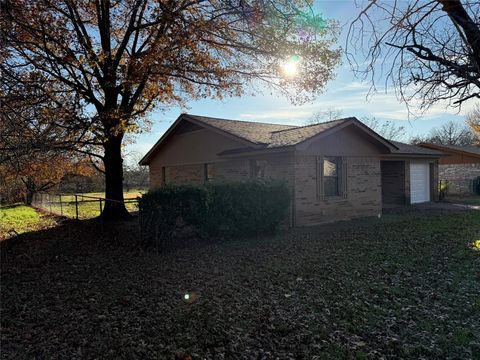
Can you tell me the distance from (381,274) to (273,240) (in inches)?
145

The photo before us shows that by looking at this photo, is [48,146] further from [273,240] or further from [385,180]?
[385,180]

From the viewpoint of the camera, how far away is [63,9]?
11.2m

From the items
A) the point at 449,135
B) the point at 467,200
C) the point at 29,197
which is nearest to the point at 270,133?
the point at 467,200

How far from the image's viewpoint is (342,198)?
13.7 meters

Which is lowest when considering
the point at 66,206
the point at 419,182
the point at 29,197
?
the point at 66,206

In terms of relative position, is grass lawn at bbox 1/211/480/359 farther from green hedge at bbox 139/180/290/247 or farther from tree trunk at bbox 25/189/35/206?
tree trunk at bbox 25/189/35/206

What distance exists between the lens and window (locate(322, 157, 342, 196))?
1342 cm

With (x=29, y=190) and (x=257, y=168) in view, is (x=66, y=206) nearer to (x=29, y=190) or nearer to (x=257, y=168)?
(x=29, y=190)

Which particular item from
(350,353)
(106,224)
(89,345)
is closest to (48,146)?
(106,224)

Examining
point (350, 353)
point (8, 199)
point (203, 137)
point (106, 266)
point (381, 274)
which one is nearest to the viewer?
point (350, 353)

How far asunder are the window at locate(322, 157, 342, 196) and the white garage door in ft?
25.2

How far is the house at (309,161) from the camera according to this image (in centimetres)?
1242

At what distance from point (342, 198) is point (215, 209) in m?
6.22

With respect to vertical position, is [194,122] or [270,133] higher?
[194,122]
